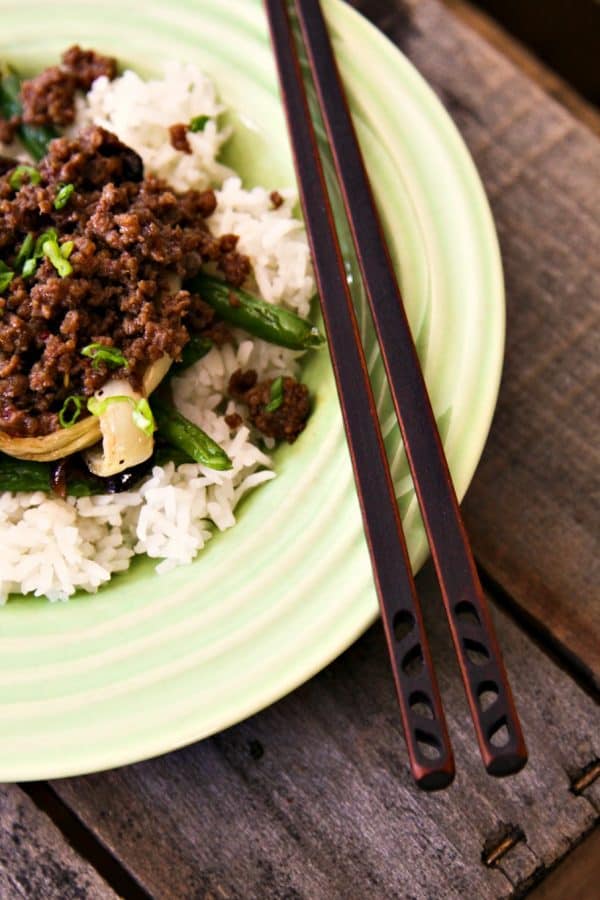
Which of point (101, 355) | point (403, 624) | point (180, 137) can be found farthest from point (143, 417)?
point (180, 137)

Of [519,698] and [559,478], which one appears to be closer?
[519,698]

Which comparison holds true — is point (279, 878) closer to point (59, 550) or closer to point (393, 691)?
point (393, 691)

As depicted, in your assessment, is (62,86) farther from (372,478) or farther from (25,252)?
(372,478)

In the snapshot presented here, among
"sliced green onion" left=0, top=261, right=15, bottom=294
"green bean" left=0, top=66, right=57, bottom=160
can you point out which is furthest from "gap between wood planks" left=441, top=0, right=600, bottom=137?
"sliced green onion" left=0, top=261, right=15, bottom=294

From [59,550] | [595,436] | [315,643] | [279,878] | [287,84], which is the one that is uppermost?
[287,84]

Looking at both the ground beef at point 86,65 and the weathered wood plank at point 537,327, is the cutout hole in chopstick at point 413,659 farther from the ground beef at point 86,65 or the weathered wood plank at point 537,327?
the ground beef at point 86,65

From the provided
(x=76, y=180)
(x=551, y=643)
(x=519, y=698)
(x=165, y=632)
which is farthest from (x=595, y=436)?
(x=76, y=180)
